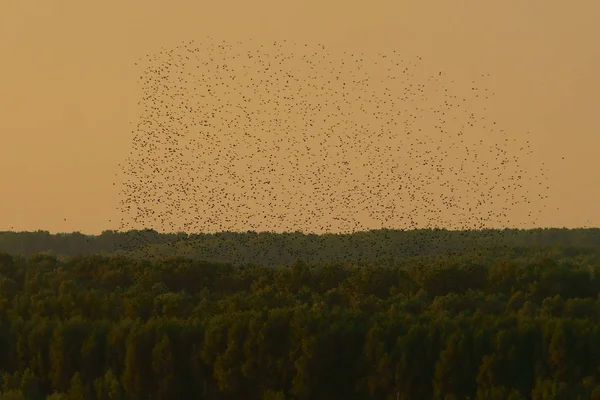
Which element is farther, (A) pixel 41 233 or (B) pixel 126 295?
(A) pixel 41 233

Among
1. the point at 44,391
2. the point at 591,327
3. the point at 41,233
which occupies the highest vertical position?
the point at 41,233

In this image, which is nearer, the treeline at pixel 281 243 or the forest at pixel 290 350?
the forest at pixel 290 350

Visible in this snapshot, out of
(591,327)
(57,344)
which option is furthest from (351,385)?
(57,344)

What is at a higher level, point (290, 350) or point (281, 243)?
point (281, 243)

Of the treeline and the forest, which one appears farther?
the treeline

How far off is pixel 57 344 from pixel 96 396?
5.05m

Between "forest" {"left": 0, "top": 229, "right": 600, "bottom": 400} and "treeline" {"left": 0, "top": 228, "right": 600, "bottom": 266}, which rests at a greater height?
"treeline" {"left": 0, "top": 228, "right": 600, "bottom": 266}

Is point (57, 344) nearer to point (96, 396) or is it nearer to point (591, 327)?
point (96, 396)

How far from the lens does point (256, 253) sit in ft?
553

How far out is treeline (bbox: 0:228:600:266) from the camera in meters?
164

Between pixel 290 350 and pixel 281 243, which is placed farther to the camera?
pixel 281 243

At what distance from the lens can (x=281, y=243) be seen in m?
174

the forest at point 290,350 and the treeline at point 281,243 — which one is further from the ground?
the treeline at point 281,243

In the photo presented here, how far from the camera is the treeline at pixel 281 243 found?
6476 inches
